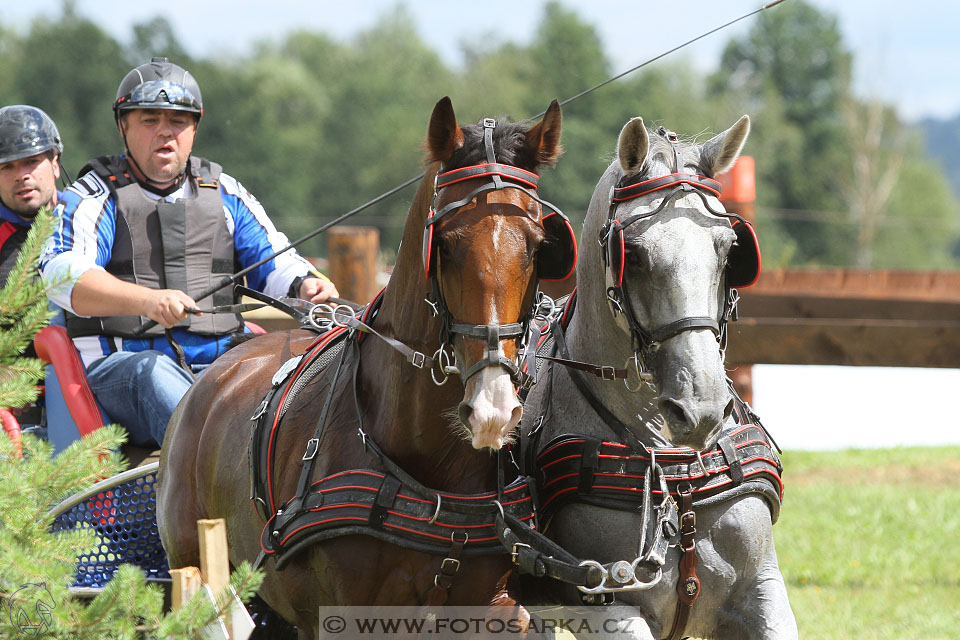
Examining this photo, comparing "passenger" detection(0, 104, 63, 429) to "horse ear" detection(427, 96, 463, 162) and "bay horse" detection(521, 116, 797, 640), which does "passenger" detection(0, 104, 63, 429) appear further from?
"bay horse" detection(521, 116, 797, 640)

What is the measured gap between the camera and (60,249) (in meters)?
3.98

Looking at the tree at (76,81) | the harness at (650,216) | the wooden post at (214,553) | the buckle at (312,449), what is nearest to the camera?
the wooden post at (214,553)

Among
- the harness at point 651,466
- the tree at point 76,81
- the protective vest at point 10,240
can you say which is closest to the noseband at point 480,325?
the harness at point 651,466

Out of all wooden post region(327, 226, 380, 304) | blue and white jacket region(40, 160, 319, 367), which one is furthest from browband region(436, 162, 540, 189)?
wooden post region(327, 226, 380, 304)

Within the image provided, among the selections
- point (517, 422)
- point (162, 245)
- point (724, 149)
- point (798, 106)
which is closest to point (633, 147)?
point (724, 149)

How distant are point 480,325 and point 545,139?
60 centimetres

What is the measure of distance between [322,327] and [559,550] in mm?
1327

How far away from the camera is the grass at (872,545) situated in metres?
5.03

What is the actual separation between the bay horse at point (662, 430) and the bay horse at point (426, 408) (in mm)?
198

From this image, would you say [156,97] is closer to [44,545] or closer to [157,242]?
[157,242]

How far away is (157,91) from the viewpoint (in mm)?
4176

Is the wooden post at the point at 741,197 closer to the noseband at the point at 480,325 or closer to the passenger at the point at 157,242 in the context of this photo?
the passenger at the point at 157,242

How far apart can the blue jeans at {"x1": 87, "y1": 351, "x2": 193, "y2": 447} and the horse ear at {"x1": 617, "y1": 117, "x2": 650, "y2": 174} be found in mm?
2053

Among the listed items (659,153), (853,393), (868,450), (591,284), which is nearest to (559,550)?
(591,284)
